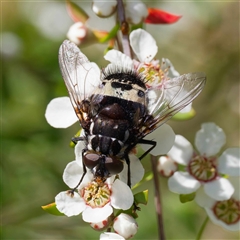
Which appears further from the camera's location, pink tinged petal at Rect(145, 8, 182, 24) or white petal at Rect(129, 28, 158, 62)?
pink tinged petal at Rect(145, 8, 182, 24)

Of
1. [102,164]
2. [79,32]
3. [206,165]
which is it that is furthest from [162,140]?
[79,32]

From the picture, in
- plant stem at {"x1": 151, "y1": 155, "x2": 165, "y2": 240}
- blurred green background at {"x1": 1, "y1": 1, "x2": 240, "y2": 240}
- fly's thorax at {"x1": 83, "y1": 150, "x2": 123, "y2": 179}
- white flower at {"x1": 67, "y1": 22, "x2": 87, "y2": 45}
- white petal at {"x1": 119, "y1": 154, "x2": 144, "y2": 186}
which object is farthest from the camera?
blurred green background at {"x1": 1, "y1": 1, "x2": 240, "y2": 240}

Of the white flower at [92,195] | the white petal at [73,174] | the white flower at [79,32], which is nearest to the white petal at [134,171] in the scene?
the white flower at [92,195]

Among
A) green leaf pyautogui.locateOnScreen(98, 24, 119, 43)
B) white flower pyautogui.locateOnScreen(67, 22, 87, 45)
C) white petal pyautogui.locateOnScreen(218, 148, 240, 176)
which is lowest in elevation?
white petal pyautogui.locateOnScreen(218, 148, 240, 176)

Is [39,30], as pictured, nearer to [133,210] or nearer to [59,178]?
[59,178]

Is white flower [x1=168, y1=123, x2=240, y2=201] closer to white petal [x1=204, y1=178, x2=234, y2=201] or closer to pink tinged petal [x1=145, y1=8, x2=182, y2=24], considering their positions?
white petal [x1=204, y1=178, x2=234, y2=201]

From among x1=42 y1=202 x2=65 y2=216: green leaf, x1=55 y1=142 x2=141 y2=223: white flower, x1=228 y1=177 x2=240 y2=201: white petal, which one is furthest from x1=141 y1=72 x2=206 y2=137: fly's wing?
x1=228 y1=177 x2=240 y2=201: white petal

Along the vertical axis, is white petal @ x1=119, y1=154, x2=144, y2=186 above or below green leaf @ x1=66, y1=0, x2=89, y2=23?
below
